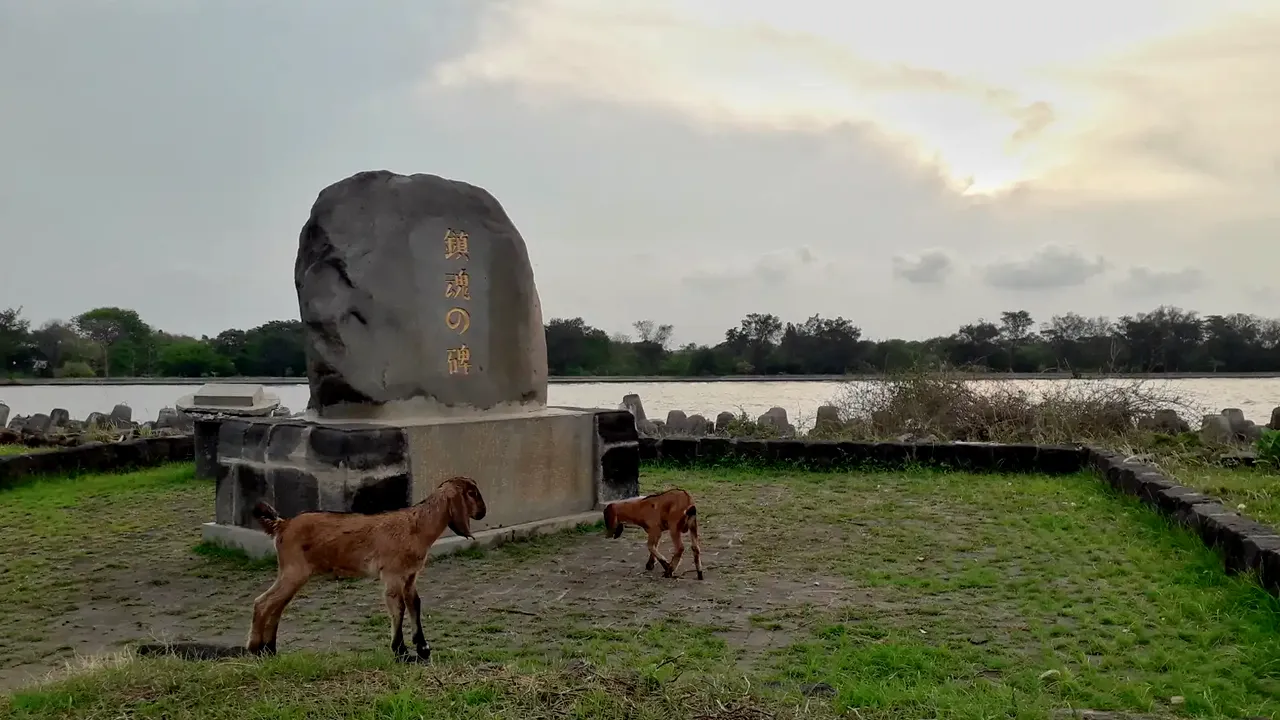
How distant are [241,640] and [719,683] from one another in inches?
93.8

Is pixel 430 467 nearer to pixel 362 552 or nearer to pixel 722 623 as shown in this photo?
pixel 722 623

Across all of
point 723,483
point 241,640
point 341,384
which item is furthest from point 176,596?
point 723,483

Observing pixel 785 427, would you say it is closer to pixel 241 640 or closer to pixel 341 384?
pixel 341 384

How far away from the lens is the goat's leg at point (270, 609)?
12.6 ft

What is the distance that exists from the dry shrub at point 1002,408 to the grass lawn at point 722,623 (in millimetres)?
4557

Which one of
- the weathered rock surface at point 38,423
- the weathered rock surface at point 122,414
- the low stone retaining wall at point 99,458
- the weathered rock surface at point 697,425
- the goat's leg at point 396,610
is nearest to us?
the goat's leg at point 396,610

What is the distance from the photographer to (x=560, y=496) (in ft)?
24.6

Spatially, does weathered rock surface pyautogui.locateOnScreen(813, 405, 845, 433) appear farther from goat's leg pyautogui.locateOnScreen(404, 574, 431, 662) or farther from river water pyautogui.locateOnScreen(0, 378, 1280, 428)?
goat's leg pyautogui.locateOnScreen(404, 574, 431, 662)

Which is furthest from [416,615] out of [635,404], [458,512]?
[635,404]

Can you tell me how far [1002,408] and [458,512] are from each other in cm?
1053

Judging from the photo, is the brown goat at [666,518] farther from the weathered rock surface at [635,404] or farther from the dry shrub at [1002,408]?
the weathered rock surface at [635,404]

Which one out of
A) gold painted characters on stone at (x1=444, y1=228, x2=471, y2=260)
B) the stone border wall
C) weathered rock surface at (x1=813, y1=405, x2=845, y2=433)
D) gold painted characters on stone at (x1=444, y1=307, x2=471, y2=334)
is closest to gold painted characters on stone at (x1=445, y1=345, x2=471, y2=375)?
gold painted characters on stone at (x1=444, y1=307, x2=471, y2=334)

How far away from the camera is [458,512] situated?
3.98m

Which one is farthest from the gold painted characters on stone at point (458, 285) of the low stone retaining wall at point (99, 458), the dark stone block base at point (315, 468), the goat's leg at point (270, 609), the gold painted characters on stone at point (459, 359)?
the low stone retaining wall at point (99, 458)
